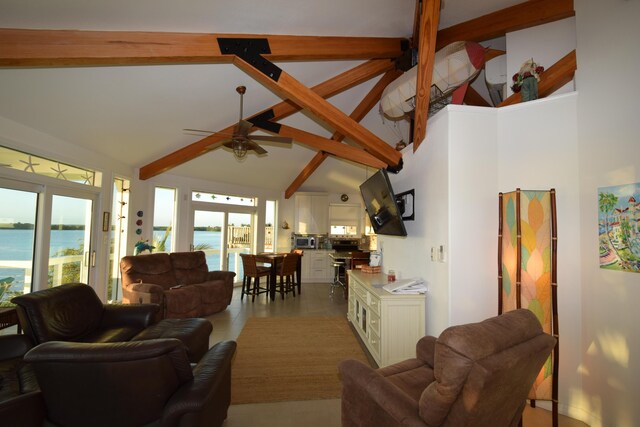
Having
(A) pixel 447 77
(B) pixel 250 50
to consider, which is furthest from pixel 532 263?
(B) pixel 250 50

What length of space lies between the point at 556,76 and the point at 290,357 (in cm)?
392

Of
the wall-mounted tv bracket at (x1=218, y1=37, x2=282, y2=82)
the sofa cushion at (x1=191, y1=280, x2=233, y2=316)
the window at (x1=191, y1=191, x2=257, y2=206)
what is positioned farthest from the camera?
the window at (x1=191, y1=191, x2=257, y2=206)

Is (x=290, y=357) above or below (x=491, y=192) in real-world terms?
below

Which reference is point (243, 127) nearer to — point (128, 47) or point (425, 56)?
point (128, 47)

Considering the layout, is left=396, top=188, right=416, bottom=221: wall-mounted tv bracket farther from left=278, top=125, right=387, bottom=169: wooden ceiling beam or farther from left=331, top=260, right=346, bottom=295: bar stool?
left=331, top=260, right=346, bottom=295: bar stool

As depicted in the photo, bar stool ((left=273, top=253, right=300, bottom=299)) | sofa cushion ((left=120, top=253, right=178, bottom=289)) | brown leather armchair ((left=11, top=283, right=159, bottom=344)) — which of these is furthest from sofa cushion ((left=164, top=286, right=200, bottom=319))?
bar stool ((left=273, top=253, right=300, bottom=299))

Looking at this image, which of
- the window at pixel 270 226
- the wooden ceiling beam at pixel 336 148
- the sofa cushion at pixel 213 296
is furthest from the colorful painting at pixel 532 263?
the window at pixel 270 226

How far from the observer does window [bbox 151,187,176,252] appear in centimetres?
566

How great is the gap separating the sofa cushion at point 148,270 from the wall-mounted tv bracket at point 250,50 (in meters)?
3.45

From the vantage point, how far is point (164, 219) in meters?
5.81

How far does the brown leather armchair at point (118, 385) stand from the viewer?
52.9 inches

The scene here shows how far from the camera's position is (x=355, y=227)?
817 centimetres

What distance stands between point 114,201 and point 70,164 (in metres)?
1.18

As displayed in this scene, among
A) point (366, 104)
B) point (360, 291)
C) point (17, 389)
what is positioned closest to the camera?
point (17, 389)
